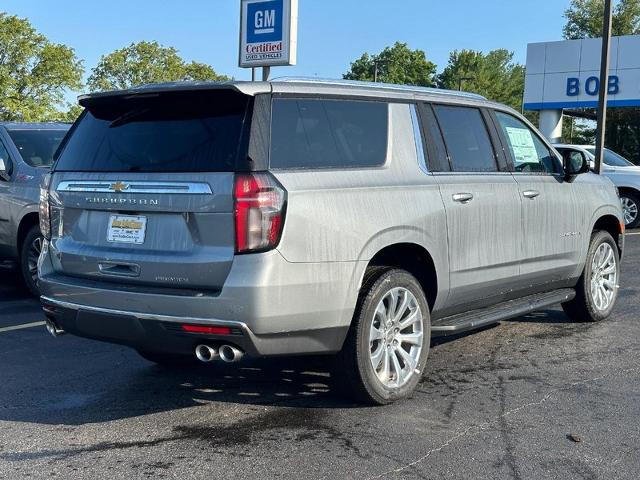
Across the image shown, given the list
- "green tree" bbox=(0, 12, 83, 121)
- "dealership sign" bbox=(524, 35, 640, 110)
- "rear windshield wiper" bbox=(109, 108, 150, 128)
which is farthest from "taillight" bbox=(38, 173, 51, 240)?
"green tree" bbox=(0, 12, 83, 121)

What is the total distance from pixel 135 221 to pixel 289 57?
32.4 feet

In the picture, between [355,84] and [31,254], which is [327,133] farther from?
[31,254]

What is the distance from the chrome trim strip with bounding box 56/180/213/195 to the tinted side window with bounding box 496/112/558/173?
2806mm

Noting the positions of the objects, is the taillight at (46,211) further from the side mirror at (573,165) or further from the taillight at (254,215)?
the side mirror at (573,165)

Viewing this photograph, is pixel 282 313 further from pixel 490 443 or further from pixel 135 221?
pixel 490 443

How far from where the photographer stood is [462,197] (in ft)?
17.2

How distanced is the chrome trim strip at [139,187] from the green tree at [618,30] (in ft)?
143

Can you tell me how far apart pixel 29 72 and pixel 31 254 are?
4079 centimetres

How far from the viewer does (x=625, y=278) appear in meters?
9.71

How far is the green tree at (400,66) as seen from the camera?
86.0 metres

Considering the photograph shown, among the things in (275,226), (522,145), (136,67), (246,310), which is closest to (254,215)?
(275,226)

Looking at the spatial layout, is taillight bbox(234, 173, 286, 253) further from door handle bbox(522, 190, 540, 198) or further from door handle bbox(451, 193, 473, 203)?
door handle bbox(522, 190, 540, 198)

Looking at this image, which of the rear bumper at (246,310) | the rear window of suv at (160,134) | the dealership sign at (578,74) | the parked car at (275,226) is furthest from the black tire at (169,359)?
the dealership sign at (578,74)

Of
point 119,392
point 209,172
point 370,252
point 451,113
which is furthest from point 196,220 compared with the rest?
point 451,113
